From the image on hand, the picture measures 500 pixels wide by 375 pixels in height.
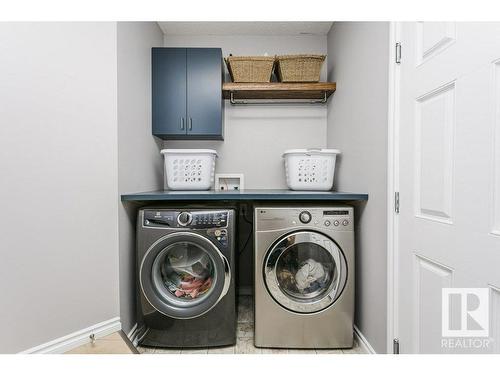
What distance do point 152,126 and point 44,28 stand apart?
0.92 metres

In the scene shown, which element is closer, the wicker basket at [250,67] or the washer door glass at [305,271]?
the washer door glass at [305,271]

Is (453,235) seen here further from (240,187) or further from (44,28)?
(44,28)

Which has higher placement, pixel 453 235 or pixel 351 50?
pixel 351 50

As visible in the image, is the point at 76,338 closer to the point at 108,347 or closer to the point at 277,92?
the point at 108,347

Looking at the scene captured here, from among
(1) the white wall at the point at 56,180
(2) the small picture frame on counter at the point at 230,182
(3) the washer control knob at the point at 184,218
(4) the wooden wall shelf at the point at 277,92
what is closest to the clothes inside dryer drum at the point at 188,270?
(3) the washer control knob at the point at 184,218

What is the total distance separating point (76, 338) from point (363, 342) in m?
1.73

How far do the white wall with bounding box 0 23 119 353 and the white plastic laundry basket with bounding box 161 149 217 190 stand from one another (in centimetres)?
49

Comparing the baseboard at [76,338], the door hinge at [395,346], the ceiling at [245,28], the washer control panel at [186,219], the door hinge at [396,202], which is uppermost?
the ceiling at [245,28]

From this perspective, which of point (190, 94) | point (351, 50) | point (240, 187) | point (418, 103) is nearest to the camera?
point (418, 103)

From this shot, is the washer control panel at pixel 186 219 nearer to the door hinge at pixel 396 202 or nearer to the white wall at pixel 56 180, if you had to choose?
the white wall at pixel 56 180

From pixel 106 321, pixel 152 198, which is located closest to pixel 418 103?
pixel 152 198

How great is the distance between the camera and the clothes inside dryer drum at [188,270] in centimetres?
186

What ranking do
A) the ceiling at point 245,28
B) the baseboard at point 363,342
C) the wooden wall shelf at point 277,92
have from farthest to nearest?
1. the ceiling at point 245,28
2. the wooden wall shelf at point 277,92
3. the baseboard at point 363,342

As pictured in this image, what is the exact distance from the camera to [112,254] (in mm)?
1716
